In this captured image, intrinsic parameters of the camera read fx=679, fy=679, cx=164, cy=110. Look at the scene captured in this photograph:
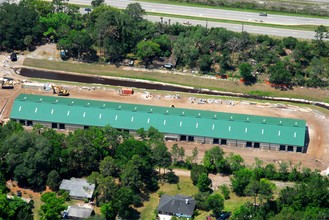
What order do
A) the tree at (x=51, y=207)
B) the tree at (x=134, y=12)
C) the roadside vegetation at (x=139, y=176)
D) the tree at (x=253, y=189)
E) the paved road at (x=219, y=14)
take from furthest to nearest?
the paved road at (x=219, y=14) < the tree at (x=134, y=12) < the tree at (x=253, y=189) < the roadside vegetation at (x=139, y=176) < the tree at (x=51, y=207)

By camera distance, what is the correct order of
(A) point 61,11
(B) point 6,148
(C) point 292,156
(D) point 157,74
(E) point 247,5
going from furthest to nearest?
(E) point 247,5 → (A) point 61,11 → (D) point 157,74 → (C) point 292,156 → (B) point 6,148

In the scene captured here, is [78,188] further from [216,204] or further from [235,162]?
[235,162]

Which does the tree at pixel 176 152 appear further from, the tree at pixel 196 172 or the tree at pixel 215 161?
the tree at pixel 215 161

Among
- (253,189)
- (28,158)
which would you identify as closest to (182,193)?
(253,189)

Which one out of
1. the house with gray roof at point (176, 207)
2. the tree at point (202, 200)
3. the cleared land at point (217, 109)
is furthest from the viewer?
the cleared land at point (217, 109)

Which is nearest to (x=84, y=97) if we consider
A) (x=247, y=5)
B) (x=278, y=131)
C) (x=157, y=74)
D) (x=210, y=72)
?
(x=157, y=74)

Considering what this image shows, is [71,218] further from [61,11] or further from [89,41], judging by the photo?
[61,11]

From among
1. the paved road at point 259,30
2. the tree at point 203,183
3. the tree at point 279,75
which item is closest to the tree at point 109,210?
the tree at point 203,183
